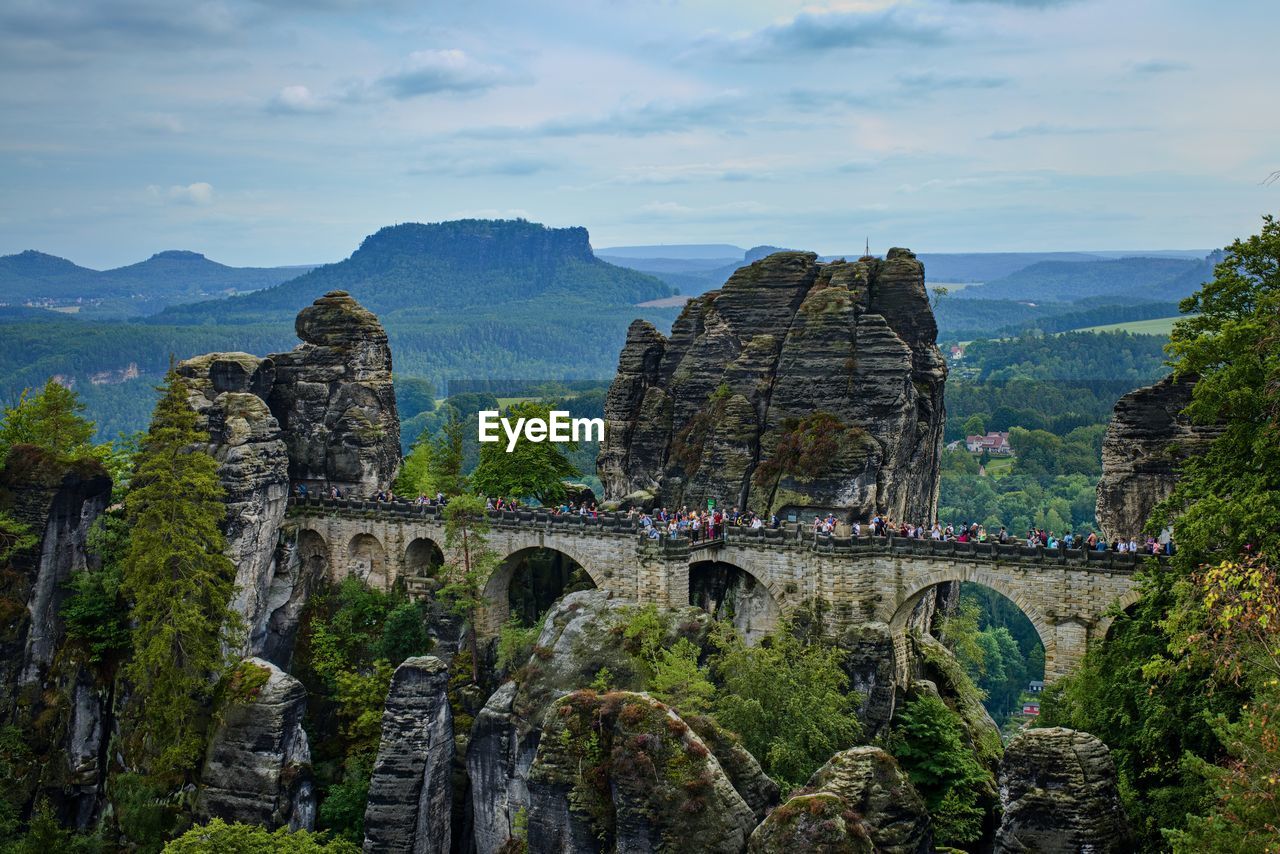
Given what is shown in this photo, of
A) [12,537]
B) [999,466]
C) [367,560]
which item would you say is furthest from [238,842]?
[999,466]

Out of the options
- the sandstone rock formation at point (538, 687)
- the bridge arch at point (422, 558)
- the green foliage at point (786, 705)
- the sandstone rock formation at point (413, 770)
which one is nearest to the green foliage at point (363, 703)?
the sandstone rock formation at point (413, 770)

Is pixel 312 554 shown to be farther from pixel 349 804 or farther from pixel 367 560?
pixel 349 804

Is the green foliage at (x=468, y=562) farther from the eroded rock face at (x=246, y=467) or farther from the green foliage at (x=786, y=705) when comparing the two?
the green foliage at (x=786, y=705)

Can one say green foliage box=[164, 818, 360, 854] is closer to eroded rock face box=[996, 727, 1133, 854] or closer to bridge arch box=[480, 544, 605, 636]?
bridge arch box=[480, 544, 605, 636]

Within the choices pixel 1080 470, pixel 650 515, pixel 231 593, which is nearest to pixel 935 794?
pixel 650 515

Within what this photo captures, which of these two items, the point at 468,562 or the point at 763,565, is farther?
the point at 468,562

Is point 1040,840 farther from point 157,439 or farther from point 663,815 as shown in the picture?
point 157,439
